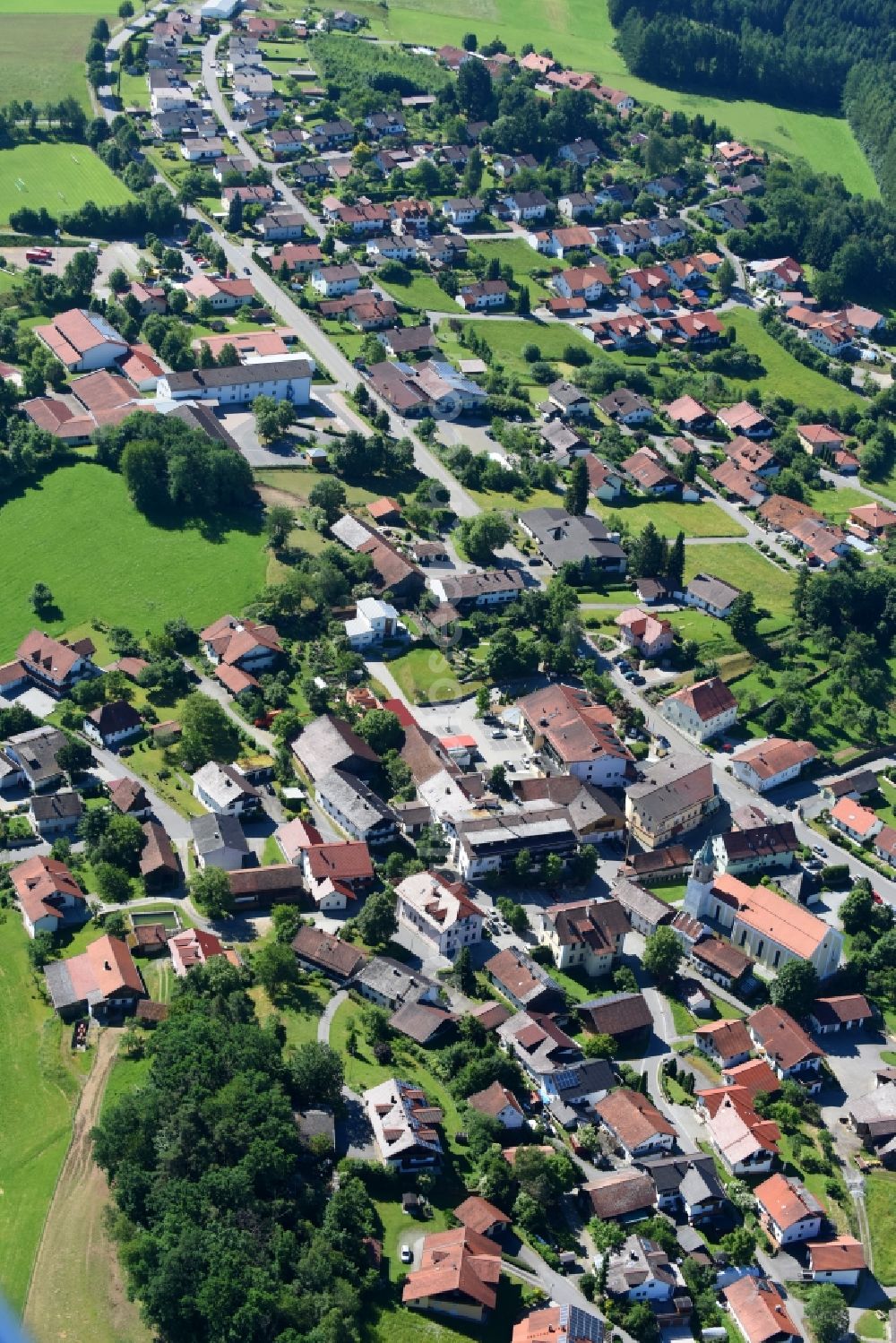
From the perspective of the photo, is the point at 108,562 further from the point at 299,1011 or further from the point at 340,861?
the point at 299,1011

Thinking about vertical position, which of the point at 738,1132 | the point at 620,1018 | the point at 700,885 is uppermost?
the point at 700,885

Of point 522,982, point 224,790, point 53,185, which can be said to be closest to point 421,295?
point 53,185

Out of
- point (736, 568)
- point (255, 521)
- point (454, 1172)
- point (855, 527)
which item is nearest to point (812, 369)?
point (855, 527)

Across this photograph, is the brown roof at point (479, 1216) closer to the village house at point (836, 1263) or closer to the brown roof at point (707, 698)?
the village house at point (836, 1263)

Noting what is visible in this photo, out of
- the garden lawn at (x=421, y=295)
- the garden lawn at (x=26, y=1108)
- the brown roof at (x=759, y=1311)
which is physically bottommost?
the brown roof at (x=759, y=1311)

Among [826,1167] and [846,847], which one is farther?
[846,847]

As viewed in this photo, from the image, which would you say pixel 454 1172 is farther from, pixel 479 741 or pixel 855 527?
pixel 855 527

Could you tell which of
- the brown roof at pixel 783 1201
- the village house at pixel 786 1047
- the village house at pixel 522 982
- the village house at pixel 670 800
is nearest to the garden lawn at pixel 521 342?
the village house at pixel 670 800
